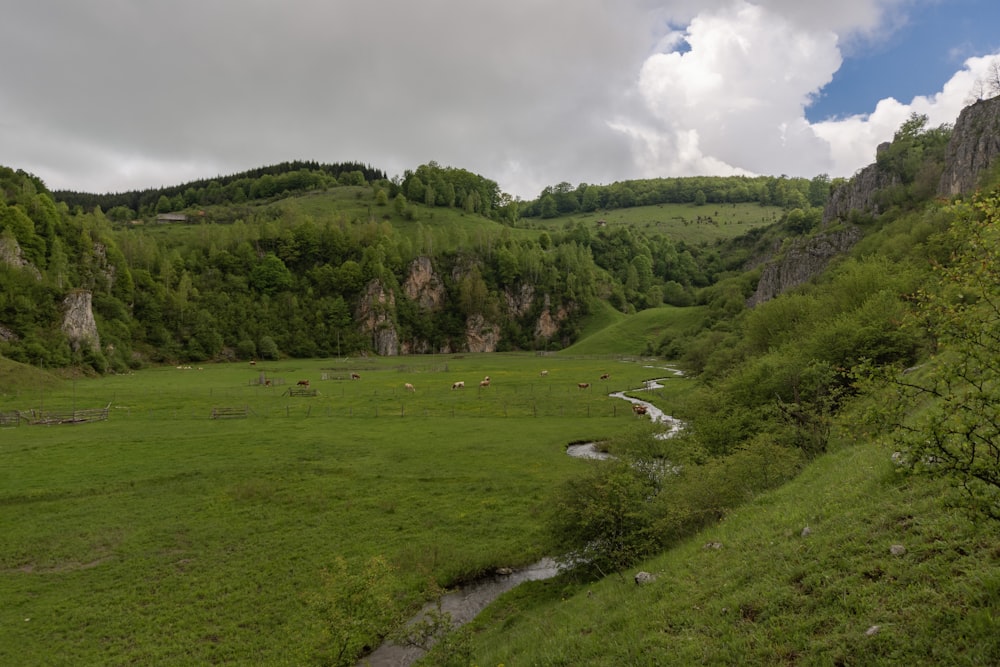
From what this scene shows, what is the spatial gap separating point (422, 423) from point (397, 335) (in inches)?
5040

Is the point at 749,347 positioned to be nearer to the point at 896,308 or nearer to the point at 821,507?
the point at 896,308

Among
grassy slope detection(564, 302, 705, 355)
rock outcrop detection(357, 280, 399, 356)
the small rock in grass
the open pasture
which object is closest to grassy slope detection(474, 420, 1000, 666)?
the small rock in grass

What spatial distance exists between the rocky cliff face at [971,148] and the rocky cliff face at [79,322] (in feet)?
587

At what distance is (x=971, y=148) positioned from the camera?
102938 mm

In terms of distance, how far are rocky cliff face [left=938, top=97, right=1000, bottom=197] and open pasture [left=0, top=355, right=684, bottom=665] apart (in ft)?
319

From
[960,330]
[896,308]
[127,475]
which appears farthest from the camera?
[896,308]

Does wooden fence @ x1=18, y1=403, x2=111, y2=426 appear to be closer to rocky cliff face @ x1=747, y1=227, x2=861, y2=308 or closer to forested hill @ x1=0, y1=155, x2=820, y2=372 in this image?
forested hill @ x1=0, y1=155, x2=820, y2=372

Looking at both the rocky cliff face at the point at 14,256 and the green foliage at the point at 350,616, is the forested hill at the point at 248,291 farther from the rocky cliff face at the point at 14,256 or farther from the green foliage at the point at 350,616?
the green foliage at the point at 350,616

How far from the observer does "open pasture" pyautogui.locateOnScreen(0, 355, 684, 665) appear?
1944 centimetres

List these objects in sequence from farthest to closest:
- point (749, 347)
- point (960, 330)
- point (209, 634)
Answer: point (749, 347), point (209, 634), point (960, 330)

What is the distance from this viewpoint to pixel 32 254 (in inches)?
4392

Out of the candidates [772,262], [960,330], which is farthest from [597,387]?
[772,262]

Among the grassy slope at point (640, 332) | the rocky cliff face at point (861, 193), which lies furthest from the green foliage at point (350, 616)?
the rocky cliff face at point (861, 193)

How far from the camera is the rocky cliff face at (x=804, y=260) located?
121 metres
